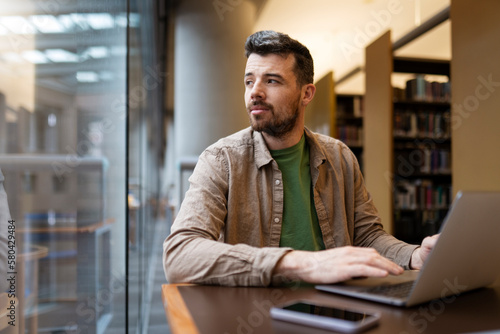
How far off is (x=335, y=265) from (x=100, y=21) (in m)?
1.36

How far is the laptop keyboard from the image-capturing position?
85 centimetres

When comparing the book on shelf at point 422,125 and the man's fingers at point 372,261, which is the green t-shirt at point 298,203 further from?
the book on shelf at point 422,125

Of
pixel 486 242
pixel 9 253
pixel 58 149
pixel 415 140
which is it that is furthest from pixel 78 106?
pixel 415 140

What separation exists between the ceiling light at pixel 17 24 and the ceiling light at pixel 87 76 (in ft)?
1.19

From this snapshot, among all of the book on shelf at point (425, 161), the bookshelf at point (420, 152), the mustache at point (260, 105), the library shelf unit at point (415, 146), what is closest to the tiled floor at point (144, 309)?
the mustache at point (260, 105)

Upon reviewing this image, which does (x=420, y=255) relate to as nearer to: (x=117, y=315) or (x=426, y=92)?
(x=117, y=315)

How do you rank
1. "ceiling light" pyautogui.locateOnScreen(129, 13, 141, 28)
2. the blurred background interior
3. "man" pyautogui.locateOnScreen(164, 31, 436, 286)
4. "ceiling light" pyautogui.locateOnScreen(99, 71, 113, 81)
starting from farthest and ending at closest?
"ceiling light" pyautogui.locateOnScreen(129, 13, 141, 28), "ceiling light" pyautogui.locateOnScreen(99, 71, 113, 81), "man" pyautogui.locateOnScreen(164, 31, 436, 286), the blurred background interior

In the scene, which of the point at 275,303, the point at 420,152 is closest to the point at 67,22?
the point at 275,303

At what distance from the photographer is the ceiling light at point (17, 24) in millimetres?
820

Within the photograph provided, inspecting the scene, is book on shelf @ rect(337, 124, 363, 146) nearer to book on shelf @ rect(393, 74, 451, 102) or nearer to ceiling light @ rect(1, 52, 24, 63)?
book on shelf @ rect(393, 74, 451, 102)

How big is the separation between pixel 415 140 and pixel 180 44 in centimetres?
270

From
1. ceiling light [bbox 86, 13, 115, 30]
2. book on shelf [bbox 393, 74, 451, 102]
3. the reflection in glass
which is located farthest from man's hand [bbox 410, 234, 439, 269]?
book on shelf [bbox 393, 74, 451, 102]

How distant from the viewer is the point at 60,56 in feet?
Result: 3.60

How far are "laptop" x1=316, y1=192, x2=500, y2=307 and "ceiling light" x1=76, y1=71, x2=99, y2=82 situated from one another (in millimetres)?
892
